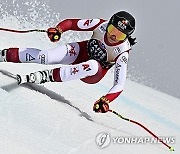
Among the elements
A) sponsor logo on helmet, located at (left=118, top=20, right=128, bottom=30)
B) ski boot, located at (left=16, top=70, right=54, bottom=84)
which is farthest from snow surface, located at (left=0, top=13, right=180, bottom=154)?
sponsor logo on helmet, located at (left=118, top=20, right=128, bottom=30)

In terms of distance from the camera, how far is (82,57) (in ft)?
13.1

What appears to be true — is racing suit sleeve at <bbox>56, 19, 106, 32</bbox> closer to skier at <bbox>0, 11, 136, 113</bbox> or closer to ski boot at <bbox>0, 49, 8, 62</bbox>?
skier at <bbox>0, 11, 136, 113</bbox>

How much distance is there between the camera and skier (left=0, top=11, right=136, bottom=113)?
12.0 ft

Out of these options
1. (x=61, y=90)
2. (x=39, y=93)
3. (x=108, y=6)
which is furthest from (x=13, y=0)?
(x=39, y=93)

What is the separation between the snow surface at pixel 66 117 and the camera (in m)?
2.72

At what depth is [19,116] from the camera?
2.97m

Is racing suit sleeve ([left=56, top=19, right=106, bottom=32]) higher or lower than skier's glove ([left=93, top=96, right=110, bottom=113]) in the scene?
higher

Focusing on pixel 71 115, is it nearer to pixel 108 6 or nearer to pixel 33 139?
pixel 33 139

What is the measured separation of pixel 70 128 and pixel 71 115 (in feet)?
0.95

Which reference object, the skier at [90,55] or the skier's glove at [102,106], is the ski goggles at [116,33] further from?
the skier's glove at [102,106]

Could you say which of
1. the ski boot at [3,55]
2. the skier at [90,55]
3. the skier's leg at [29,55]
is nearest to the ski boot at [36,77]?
the skier at [90,55]

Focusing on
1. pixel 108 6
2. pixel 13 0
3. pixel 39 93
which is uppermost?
pixel 39 93

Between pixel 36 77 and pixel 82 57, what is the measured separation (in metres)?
0.53

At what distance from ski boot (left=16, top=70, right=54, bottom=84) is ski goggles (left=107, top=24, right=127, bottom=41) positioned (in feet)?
1.80
